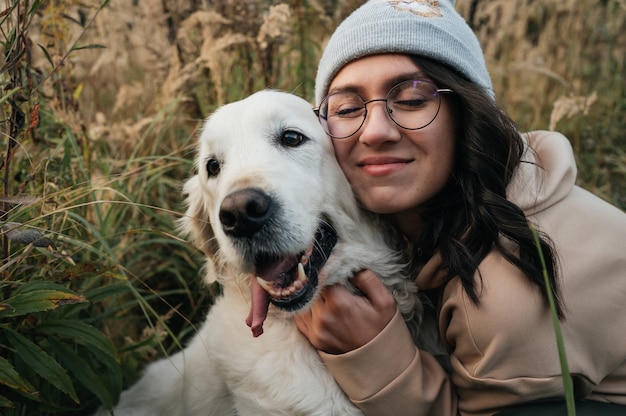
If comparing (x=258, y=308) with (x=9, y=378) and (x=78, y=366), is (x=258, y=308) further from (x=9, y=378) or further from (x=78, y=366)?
(x=9, y=378)

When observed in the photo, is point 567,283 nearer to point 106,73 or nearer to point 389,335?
point 389,335

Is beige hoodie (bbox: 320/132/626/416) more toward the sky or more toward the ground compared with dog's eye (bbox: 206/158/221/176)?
more toward the ground

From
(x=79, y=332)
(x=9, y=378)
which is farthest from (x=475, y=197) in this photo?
(x=9, y=378)

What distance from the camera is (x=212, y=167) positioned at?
2.20 metres

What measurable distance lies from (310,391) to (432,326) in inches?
21.6

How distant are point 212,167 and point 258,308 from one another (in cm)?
60

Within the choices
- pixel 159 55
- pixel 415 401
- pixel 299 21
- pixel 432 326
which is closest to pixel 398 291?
pixel 432 326

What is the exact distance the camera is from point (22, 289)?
1828 mm

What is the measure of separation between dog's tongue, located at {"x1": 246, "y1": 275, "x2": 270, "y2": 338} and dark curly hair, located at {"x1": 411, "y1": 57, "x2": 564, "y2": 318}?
2.04 ft

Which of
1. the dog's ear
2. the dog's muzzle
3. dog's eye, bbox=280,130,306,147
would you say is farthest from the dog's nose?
the dog's ear

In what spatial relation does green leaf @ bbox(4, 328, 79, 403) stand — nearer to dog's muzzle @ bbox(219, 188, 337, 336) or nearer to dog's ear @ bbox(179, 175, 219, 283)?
dog's muzzle @ bbox(219, 188, 337, 336)

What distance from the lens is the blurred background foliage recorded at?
75.1 inches

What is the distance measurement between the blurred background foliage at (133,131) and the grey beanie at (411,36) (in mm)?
798

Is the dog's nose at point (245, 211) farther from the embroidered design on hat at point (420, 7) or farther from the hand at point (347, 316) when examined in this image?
the embroidered design on hat at point (420, 7)
